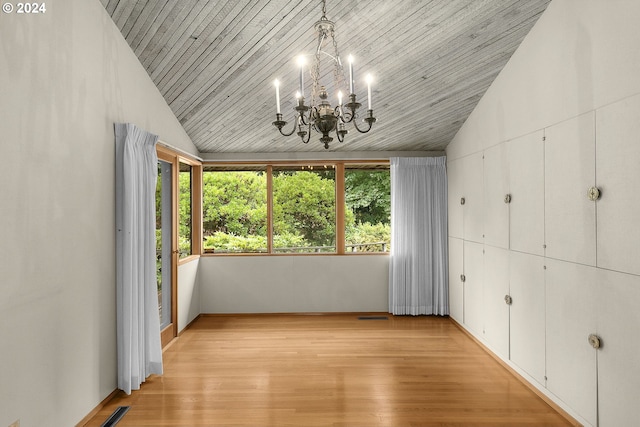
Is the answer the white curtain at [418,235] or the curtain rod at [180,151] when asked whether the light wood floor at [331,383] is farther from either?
the curtain rod at [180,151]

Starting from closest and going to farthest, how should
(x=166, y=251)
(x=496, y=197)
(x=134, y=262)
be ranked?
(x=134, y=262) < (x=496, y=197) < (x=166, y=251)

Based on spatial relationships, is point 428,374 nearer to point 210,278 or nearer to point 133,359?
point 133,359

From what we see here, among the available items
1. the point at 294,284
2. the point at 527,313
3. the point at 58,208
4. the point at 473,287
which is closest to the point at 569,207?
the point at 527,313

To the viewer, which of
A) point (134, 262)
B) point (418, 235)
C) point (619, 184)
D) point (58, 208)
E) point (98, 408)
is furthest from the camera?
point (418, 235)

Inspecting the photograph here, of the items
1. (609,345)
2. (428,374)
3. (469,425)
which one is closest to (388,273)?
(428,374)

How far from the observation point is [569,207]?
104 inches

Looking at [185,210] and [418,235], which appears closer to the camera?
[185,210]

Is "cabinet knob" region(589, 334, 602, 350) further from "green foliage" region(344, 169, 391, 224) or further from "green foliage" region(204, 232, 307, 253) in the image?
"green foliage" region(204, 232, 307, 253)

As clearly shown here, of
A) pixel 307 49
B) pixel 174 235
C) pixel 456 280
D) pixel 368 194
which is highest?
pixel 307 49

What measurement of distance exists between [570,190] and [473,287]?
78.9 inches

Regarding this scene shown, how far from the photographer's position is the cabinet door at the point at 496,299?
3.58m

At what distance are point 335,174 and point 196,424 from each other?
3618 millimetres

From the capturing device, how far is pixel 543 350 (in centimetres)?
298

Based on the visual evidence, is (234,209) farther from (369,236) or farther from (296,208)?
(369,236)
